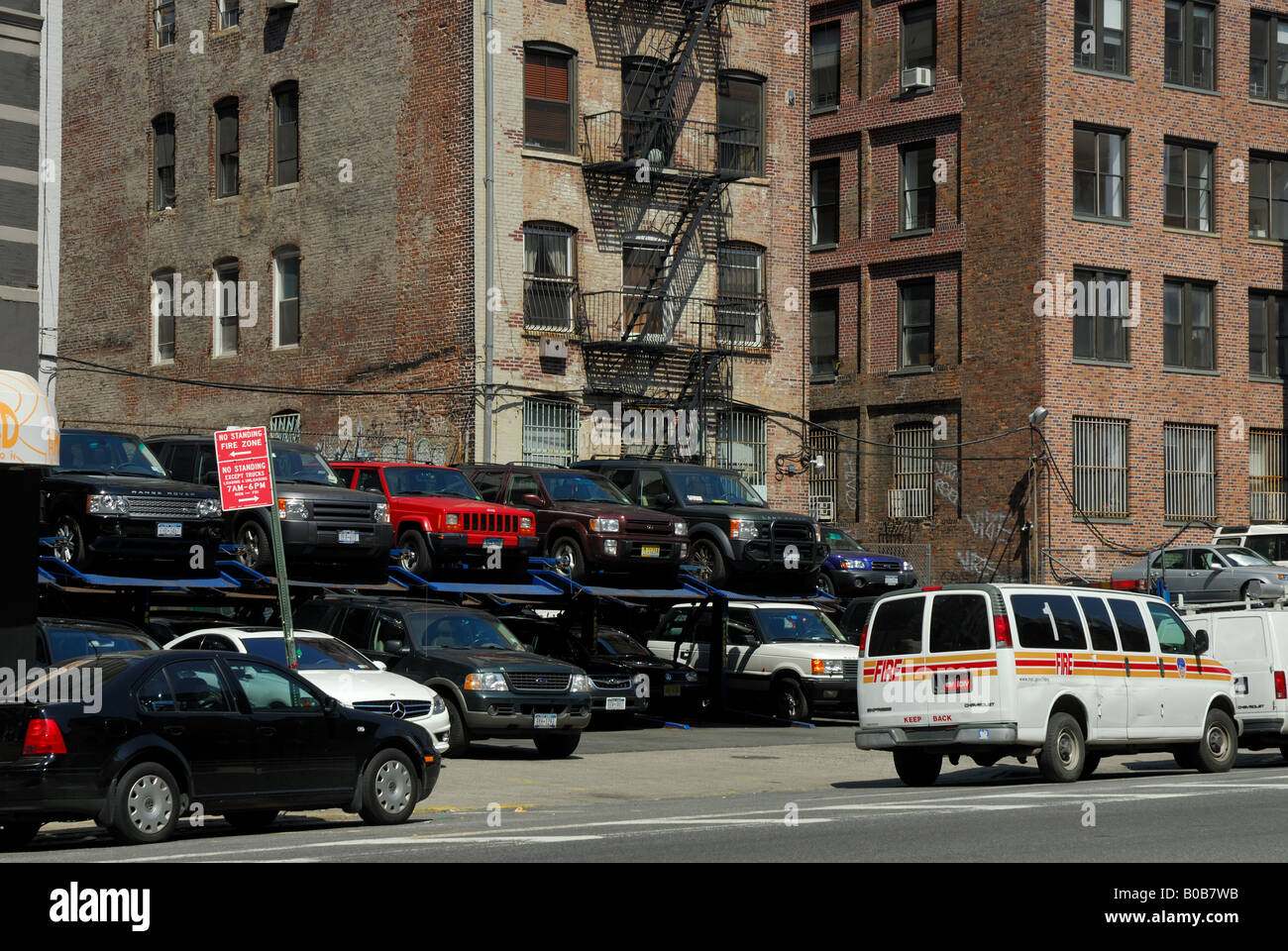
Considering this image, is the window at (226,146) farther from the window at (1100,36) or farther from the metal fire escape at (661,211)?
the window at (1100,36)

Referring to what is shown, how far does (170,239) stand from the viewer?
143ft

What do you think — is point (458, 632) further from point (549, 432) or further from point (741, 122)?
point (741, 122)

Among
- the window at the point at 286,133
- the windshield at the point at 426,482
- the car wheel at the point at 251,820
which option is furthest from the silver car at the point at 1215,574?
the car wheel at the point at 251,820

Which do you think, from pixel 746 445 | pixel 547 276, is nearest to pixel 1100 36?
pixel 746 445

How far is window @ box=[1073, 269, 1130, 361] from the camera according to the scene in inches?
1711

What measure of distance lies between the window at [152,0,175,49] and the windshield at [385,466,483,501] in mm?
21492

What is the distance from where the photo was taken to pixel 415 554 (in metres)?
26.0

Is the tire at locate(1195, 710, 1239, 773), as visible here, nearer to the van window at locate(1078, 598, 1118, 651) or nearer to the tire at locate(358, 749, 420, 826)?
the van window at locate(1078, 598, 1118, 651)

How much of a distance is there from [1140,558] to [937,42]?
13612mm

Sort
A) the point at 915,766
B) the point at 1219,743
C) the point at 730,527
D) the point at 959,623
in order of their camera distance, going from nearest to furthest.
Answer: the point at 959,623 → the point at 915,766 → the point at 1219,743 → the point at 730,527

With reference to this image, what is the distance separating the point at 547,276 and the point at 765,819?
74.5ft

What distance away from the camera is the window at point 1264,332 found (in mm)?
46844

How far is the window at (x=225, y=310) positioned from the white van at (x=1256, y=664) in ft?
81.5
